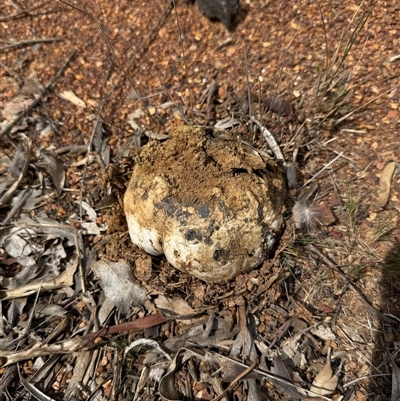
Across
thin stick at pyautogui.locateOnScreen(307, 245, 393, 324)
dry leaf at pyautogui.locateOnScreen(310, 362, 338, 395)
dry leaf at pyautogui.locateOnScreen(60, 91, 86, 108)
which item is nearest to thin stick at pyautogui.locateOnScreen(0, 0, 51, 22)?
dry leaf at pyautogui.locateOnScreen(60, 91, 86, 108)

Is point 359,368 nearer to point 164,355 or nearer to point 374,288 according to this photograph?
point 374,288

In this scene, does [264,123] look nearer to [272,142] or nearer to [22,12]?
[272,142]

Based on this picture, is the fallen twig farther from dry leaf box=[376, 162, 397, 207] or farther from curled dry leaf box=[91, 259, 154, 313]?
dry leaf box=[376, 162, 397, 207]

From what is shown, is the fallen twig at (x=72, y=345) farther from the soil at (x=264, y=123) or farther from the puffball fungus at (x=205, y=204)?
the puffball fungus at (x=205, y=204)

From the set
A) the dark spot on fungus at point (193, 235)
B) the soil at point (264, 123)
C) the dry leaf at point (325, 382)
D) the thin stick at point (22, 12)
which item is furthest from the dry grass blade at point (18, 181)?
the dry leaf at point (325, 382)

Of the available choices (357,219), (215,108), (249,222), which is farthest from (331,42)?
(249,222)

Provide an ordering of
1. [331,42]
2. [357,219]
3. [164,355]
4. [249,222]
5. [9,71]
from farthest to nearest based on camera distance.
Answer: [9,71] < [331,42] < [357,219] < [164,355] < [249,222]

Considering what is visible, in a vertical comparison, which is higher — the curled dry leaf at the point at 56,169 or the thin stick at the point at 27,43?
the thin stick at the point at 27,43

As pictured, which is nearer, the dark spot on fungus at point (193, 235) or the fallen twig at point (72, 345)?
the dark spot on fungus at point (193, 235)
